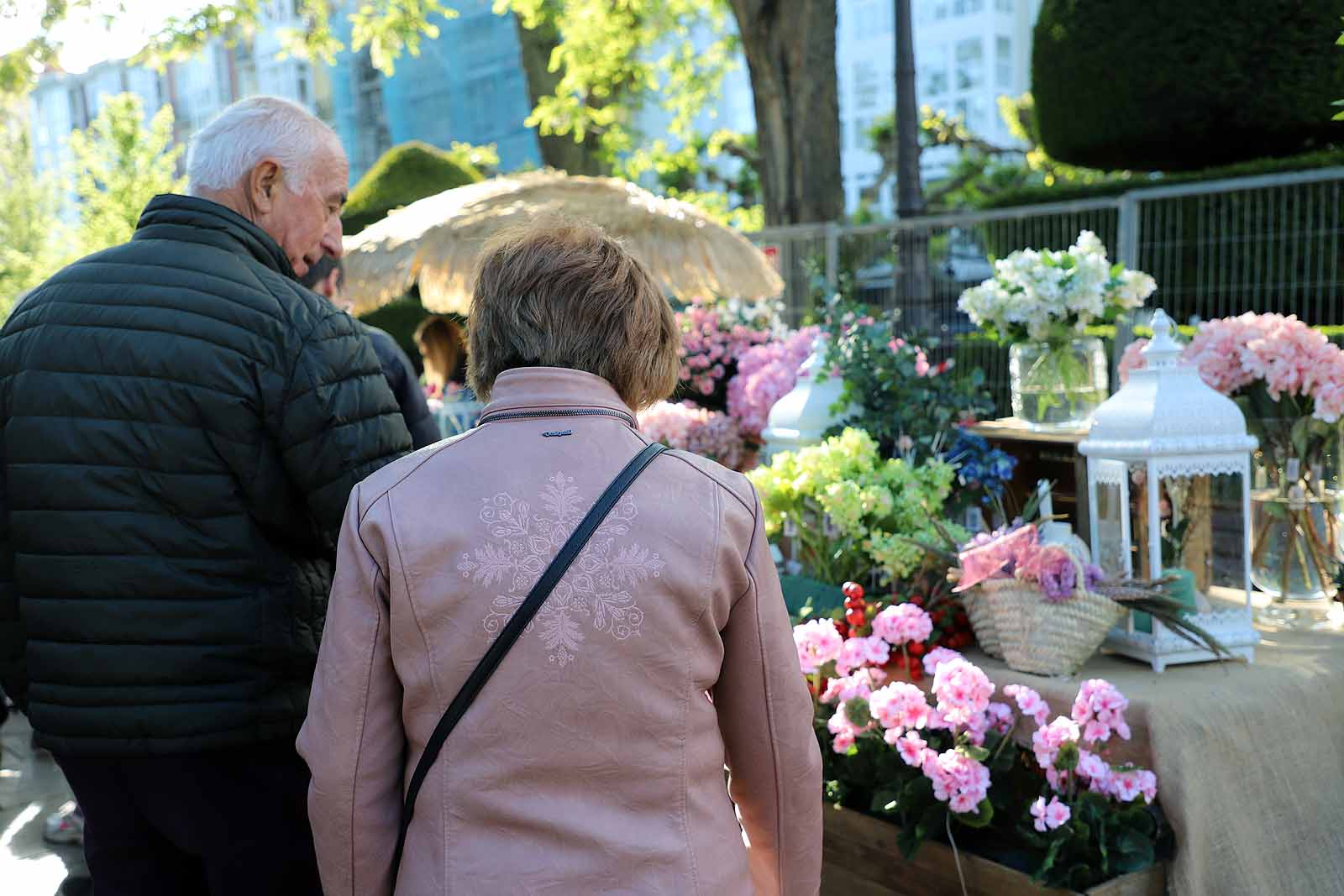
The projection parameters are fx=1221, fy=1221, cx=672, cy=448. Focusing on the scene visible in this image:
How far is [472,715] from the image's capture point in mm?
1396

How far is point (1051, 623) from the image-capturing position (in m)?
2.56

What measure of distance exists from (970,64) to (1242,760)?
42.2 m

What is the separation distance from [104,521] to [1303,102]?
8.66 metres

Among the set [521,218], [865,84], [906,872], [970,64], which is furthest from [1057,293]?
[865,84]

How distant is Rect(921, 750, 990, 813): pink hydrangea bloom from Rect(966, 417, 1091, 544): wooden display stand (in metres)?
1.40

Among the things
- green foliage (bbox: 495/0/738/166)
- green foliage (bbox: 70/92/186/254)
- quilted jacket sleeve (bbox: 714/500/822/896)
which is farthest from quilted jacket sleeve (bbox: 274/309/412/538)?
green foliage (bbox: 70/92/186/254)

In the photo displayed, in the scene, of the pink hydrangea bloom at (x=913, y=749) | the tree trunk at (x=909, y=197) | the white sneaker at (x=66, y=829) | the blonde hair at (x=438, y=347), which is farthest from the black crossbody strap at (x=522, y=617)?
the tree trunk at (x=909, y=197)

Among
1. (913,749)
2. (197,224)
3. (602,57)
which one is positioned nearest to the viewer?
(197,224)

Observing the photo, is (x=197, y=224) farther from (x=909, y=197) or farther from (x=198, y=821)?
(x=909, y=197)

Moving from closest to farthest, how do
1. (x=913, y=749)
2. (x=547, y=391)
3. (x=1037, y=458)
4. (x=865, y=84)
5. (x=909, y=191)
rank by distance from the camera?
1. (x=547, y=391)
2. (x=913, y=749)
3. (x=1037, y=458)
4. (x=909, y=191)
5. (x=865, y=84)

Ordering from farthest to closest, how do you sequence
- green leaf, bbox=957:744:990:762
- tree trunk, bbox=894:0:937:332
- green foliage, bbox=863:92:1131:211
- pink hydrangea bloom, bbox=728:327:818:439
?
green foliage, bbox=863:92:1131:211 < tree trunk, bbox=894:0:937:332 < pink hydrangea bloom, bbox=728:327:818:439 < green leaf, bbox=957:744:990:762

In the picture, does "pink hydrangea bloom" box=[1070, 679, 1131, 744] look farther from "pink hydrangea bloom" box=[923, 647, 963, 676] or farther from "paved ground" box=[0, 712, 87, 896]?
"paved ground" box=[0, 712, 87, 896]

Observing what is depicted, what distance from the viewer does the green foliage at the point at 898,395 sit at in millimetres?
3504

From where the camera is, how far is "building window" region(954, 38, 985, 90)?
41062mm
